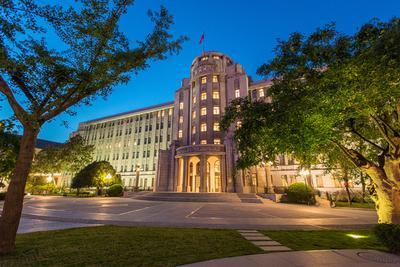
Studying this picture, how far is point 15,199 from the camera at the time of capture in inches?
227

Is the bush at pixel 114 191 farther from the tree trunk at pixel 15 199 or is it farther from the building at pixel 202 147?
the tree trunk at pixel 15 199

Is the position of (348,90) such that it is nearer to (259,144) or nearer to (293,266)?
(259,144)

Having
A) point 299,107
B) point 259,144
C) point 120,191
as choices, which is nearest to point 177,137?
point 120,191

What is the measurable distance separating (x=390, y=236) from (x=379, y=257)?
0.95 metres

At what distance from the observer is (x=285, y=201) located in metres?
27.0

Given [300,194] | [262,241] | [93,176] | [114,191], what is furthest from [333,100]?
[93,176]

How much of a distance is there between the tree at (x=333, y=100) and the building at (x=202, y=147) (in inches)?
842

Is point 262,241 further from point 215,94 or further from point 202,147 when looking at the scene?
point 215,94

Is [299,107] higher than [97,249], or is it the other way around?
[299,107]

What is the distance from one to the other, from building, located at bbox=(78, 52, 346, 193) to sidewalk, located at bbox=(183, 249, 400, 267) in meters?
24.8

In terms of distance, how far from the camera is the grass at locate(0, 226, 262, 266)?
16.4 ft

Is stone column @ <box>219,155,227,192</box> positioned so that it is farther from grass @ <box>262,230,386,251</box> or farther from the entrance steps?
A: grass @ <box>262,230,386,251</box>

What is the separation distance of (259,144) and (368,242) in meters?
5.88

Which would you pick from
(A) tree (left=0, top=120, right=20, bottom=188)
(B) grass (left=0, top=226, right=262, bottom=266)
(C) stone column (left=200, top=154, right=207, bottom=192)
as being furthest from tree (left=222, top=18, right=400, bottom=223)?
(C) stone column (left=200, top=154, right=207, bottom=192)
